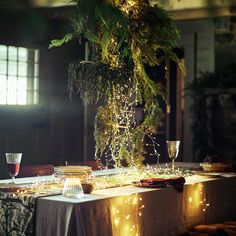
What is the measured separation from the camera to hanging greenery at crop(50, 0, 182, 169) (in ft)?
12.8

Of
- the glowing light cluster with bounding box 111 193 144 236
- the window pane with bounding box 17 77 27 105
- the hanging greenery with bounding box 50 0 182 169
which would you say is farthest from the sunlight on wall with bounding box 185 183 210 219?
the window pane with bounding box 17 77 27 105

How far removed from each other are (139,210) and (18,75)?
15.0ft

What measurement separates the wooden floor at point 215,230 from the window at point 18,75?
389cm

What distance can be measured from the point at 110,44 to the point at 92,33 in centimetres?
19

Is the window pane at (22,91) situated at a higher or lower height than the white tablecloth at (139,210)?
higher

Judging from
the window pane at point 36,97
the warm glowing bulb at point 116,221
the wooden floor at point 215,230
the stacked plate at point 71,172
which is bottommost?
the wooden floor at point 215,230

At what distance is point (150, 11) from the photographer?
4.11 metres

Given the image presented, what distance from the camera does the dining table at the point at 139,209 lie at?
3080 mm

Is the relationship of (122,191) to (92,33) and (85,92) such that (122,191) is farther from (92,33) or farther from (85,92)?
(92,33)

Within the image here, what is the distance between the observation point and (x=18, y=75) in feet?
25.5

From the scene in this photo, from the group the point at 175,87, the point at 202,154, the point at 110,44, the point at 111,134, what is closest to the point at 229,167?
the point at 111,134

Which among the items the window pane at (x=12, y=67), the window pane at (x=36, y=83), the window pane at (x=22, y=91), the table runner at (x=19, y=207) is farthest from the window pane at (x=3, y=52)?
the table runner at (x=19, y=207)

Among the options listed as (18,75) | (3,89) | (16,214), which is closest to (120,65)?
(16,214)

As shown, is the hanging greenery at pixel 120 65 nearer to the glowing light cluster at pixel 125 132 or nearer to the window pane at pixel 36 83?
the glowing light cluster at pixel 125 132
